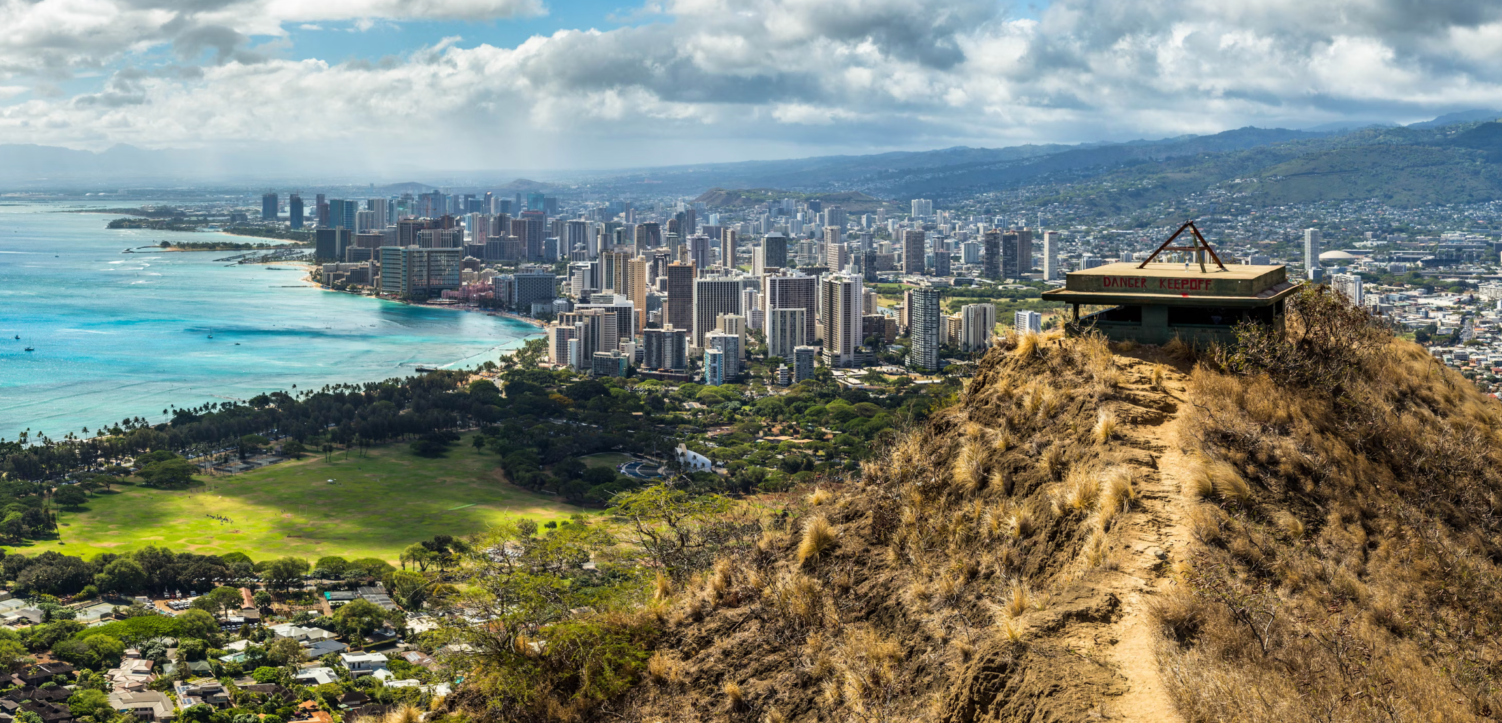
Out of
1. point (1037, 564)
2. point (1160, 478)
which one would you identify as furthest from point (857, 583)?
point (1160, 478)

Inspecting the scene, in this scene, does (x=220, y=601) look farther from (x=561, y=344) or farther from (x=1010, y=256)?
(x=1010, y=256)

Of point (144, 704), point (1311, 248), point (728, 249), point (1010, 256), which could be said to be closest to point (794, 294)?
point (1010, 256)

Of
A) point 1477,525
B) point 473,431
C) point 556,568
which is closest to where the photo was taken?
point 1477,525

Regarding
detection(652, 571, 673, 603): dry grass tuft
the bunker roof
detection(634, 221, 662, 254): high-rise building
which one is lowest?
detection(652, 571, 673, 603): dry grass tuft

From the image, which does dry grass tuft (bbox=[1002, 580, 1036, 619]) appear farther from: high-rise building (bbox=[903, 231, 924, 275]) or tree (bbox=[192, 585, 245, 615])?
high-rise building (bbox=[903, 231, 924, 275])

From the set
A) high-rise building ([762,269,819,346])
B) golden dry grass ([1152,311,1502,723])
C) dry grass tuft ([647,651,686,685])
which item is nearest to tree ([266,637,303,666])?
dry grass tuft ([647,651,686,685])

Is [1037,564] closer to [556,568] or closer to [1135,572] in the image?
[1135,572]

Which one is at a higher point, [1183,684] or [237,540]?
[1183,684]
